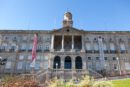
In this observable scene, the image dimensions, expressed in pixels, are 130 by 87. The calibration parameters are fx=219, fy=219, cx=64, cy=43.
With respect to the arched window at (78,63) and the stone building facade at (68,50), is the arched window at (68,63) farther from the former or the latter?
the arched window at (78,63)

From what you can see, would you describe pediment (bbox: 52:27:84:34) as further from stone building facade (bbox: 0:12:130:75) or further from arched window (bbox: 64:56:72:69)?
arched window (bbox: 64:56:72:69)

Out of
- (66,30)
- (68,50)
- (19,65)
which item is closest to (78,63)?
(68,50)

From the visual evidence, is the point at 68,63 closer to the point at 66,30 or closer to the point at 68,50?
the point at 68,50

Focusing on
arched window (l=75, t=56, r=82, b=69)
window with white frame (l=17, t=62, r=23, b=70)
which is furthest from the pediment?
window with white frame (l=17, t=62, r=23, b=70)

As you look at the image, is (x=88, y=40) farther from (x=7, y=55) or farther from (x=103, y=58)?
(x=7, y=55)

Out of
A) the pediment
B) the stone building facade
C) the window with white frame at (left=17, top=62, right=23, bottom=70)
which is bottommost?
the window with white frame at (left=17, top=62, right=23, bottom=70)

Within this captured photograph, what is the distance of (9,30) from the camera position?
66500mm

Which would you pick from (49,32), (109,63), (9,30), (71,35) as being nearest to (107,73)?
(109,63)

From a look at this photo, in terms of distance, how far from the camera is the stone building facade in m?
60.3

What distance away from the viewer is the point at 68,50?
204 feet

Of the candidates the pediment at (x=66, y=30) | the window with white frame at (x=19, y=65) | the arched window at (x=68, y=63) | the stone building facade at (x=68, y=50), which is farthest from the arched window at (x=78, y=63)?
the window with white frame at (x=19, y=65)

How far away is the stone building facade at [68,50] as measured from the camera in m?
60.3

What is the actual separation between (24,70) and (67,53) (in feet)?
41.5

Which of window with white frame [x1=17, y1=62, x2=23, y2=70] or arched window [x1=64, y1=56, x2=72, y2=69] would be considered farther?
arched window [x1=64, y1=56, x2=72, y2=69]
